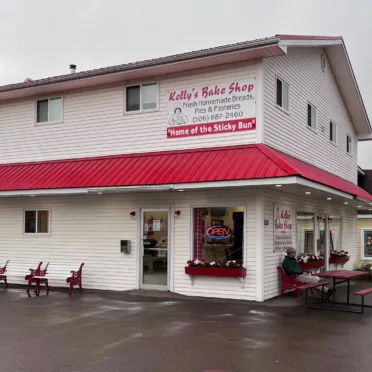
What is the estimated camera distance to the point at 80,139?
14.9 meters

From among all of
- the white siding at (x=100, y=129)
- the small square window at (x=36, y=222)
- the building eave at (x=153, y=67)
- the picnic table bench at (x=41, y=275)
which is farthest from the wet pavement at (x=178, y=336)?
the building eave at (x=153, y=67)

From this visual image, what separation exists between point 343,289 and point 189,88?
758cm

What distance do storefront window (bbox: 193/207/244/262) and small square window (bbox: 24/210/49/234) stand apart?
16.2 ft

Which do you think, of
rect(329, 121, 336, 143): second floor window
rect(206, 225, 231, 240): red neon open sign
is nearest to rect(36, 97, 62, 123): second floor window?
rect(206, 225, 231, 240): red neon open sign

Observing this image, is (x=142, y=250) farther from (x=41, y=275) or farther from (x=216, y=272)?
(x=41, y=275)

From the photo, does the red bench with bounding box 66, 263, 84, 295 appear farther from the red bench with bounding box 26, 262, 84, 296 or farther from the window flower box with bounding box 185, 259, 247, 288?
the window flower box with bounding box 185, 259, 247, 288

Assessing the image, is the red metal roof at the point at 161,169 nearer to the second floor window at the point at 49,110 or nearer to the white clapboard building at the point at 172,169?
the white clapboard building at the point at 172,169

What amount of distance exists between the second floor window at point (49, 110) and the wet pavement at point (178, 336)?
5944mm

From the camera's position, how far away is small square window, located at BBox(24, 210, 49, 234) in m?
15.1

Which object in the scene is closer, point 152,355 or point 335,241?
point 152,355

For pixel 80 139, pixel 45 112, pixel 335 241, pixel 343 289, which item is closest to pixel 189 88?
pixel 80 139

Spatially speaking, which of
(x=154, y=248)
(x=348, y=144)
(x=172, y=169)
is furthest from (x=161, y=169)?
(x=348, y=144)

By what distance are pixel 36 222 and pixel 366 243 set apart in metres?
16.9

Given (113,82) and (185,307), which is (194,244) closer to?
(185,307)
